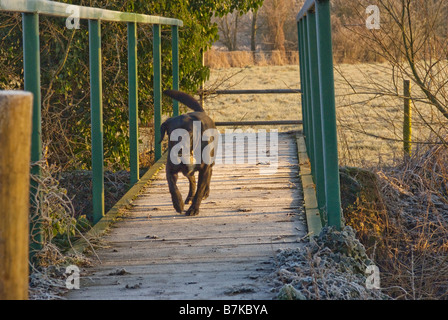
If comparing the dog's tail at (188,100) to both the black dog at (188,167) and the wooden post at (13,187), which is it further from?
the wooden post at (13,187)

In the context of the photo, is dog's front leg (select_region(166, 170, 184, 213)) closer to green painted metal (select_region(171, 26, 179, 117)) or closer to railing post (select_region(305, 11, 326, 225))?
railing post (select_region(305, 11, 326, 225))

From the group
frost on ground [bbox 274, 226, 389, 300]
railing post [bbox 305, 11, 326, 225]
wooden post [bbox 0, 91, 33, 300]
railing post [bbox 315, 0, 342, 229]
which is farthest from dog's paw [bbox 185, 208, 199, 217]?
wooden post [bbox 0, 91, 33, 300]

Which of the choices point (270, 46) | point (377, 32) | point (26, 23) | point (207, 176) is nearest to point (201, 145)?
point (207, 176)

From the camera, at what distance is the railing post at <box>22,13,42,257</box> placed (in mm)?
3482

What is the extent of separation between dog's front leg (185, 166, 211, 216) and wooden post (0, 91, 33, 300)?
3286 mm

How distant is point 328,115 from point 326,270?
97 cm

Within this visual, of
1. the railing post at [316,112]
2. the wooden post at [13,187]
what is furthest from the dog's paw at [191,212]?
the wooden post at [13,187]

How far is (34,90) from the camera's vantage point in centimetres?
355

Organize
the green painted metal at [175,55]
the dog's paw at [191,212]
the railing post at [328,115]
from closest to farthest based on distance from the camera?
the railing post at [328,115] < the dog's paw at [191,212] < the green painted metal at [175,55]

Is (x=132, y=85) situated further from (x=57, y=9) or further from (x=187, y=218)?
(x=57, y=9)

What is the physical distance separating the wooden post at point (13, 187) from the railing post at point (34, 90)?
5.29ft

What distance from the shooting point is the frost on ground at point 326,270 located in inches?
118
